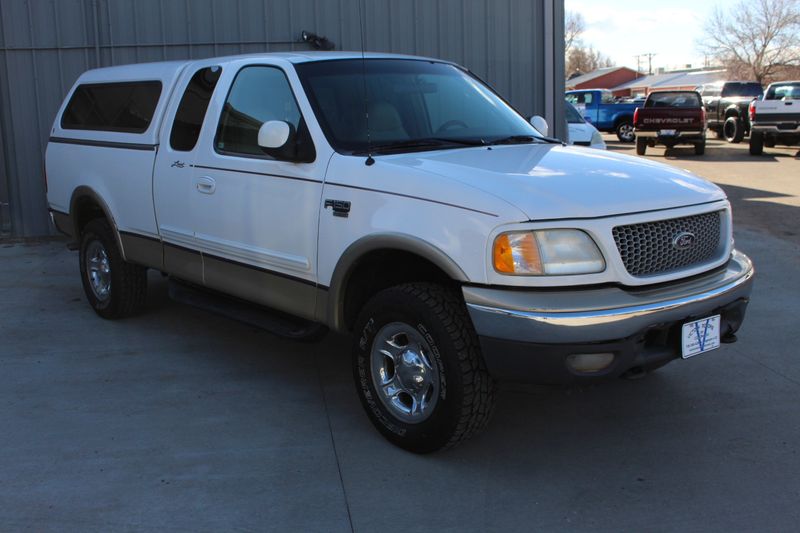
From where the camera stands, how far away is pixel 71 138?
264 inches

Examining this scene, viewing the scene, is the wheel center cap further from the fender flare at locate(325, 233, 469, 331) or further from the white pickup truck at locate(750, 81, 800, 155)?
the white pickup truck at locate(750, 81, 800, 155)

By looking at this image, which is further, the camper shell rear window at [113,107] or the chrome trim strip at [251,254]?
the camper shell rear window at [113,107]

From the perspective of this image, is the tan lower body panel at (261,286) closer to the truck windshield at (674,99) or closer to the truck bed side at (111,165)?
the truck bed side at (111,165)

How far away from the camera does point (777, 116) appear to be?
20.2 m

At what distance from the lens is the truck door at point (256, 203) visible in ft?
14.7

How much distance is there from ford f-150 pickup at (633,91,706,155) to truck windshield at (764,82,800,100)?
1.72 metres

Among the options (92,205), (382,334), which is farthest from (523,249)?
(92,205)

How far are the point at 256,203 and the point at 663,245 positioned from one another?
2.23 m

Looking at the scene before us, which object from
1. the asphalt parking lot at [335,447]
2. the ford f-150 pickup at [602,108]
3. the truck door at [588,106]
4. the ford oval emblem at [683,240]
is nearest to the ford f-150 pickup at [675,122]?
the ford f-150 pickup at [602,108]

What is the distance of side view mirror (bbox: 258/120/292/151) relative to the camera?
170 inches

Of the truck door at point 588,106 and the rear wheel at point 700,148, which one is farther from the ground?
the truck door at point 588,106

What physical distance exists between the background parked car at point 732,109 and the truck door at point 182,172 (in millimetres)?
22444

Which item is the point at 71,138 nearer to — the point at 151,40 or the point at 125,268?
the point at 125,268

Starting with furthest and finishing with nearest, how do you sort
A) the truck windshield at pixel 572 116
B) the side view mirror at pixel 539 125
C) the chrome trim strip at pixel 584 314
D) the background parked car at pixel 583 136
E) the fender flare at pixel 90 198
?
the truck windshield at pixel 572 116
the background parked car at pixel 583 136
the fender flare at pixel 90 198
the side view mirror at pixel 539 125
the chrome trim strip at pixel 584 314
